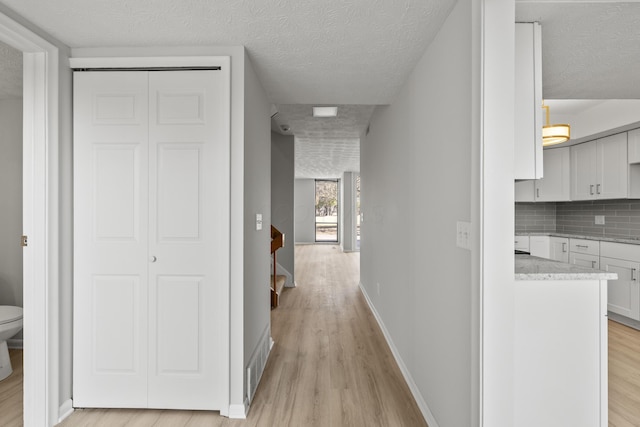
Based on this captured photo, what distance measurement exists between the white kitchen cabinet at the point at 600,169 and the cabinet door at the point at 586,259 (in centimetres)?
74

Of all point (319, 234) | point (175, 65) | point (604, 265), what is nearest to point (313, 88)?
point (175, 65)

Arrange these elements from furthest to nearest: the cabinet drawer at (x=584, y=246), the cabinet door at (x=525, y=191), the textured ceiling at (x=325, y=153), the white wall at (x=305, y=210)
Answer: the white wall at (x=305, y=210)
the textured ceiling at (x=325, y=153)
the cabinet door at (x=525, y=191)
the cabinet drawer at (x=584, y=246)

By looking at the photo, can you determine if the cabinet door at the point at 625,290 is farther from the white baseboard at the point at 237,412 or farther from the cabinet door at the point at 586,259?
the white baseboard at the point at 237,412

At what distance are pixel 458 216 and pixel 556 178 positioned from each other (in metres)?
4.11

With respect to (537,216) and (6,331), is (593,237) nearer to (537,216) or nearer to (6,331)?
(537,216)

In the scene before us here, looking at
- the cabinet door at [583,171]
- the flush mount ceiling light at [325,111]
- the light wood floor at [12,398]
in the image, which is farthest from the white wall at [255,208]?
the cabinet door at [583,171]

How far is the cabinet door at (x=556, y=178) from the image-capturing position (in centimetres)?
468

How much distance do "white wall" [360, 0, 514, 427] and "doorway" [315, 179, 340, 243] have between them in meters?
9.47

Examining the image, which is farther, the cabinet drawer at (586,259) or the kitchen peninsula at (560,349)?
the cabinet drawer at (586,259)

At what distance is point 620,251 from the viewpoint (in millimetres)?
3779

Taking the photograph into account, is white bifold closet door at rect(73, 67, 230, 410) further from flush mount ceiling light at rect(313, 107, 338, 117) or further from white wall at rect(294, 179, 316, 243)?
white wall at rect(294, 179, 316, 243)

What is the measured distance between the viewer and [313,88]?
2775 mm

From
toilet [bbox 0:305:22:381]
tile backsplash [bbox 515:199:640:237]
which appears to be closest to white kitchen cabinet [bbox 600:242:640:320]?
tile backsplash [bbox 515:199:640:237]

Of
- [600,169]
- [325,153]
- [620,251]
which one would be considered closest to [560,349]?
[620,251]
